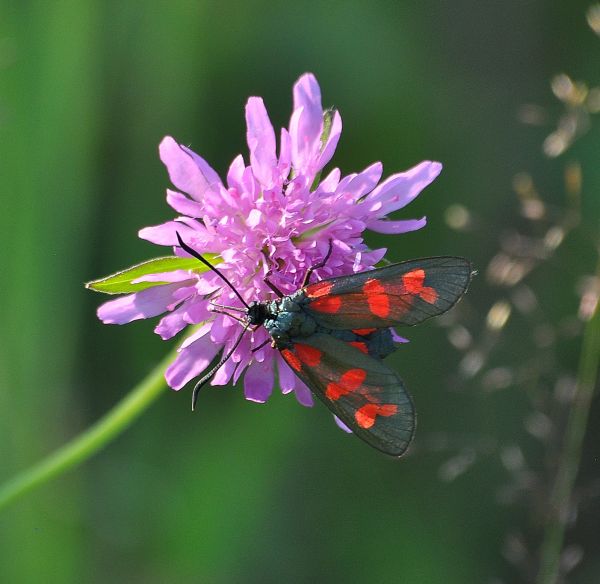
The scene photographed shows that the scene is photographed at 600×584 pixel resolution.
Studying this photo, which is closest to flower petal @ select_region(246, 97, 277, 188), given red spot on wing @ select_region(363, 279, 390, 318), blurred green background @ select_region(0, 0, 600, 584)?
red spot on wing @ select_region(363, 279, 390, 318)

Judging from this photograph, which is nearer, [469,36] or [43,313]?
[43,313]

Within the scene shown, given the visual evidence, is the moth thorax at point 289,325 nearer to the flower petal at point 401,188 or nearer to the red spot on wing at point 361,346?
the red spot on wing at point 361,346

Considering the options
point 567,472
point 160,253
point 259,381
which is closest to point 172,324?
point 259,381

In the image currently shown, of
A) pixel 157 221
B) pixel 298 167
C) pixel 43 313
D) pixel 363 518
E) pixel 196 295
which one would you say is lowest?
pixel 363 518

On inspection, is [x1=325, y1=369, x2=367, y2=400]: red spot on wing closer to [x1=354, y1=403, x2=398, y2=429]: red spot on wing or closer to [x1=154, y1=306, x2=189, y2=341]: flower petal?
[x1=354, y1=403, x2=398, y2=429]: red spot on wing

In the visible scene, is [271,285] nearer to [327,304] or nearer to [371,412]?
[327,304]

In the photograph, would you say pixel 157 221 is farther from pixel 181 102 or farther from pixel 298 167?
pixel 298 167

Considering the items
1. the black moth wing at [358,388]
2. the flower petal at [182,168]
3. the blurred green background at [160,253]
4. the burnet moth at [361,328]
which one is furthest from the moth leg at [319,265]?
the blurred green background at [160,253]

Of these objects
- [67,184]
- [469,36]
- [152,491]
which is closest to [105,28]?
[67,184]
